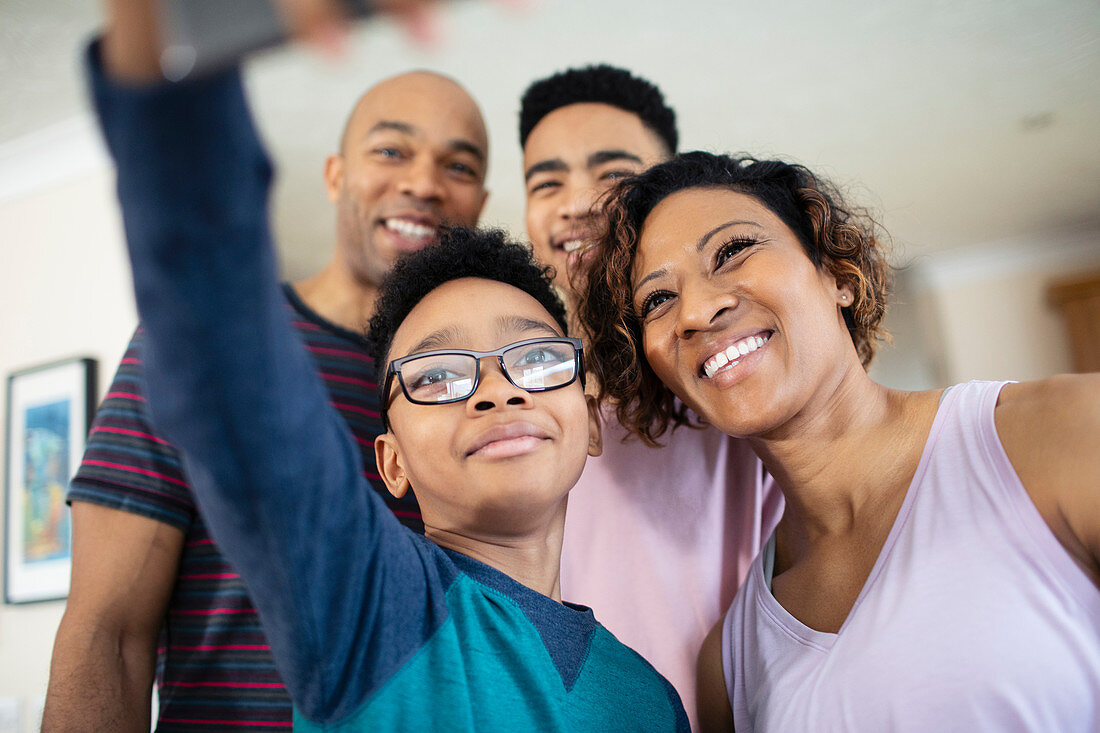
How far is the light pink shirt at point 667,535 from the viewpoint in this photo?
136 centimetres

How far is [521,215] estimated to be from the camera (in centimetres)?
415

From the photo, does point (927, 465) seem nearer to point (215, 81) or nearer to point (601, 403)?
point (601, 403)

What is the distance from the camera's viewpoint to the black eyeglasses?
954mm

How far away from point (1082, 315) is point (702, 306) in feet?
15.0

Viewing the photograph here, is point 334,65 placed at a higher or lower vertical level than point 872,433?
higher

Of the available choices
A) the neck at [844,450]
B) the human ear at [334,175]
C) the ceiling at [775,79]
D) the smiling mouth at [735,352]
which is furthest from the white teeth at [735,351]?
the ceiling at [775,79]

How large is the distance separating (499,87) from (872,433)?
229 centimetres

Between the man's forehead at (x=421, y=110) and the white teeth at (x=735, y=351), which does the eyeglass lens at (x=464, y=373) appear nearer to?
the white teeth at (x=735, y=351)

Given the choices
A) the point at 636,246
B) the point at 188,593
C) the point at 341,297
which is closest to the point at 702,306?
the point at 636,246

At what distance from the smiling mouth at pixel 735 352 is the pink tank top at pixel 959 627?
253 millimetres

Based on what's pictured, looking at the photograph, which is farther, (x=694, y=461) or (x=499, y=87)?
(x=499, y=87)

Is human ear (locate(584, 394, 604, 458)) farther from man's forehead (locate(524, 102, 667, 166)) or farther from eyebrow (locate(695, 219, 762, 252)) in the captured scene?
man's forehead (locate(524, 102, 667, 166))

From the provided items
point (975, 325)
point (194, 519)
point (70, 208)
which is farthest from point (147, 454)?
point (975, 325)

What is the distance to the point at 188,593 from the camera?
1.31 meters
